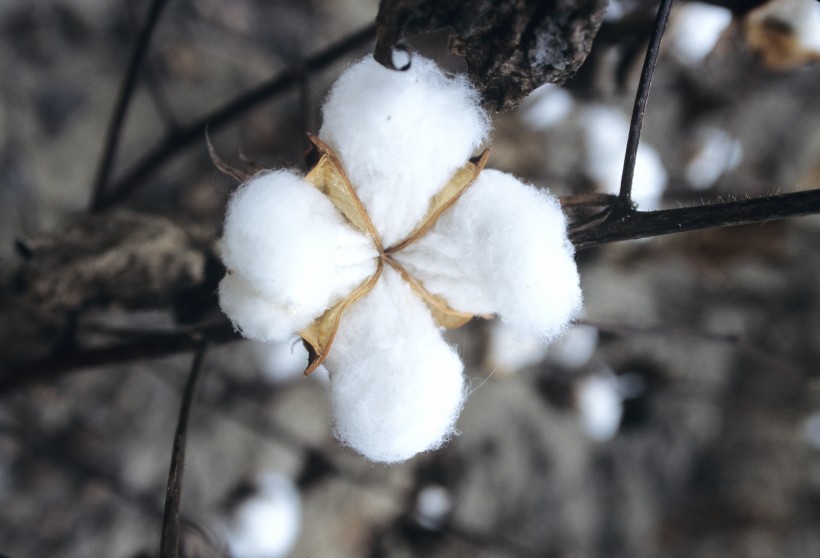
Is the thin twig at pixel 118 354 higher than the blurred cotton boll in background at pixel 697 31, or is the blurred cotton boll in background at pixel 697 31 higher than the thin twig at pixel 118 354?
the blurred cotton boll in background at pixel 697 31

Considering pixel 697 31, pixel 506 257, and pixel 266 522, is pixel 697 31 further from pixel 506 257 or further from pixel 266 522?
pixel 266 522

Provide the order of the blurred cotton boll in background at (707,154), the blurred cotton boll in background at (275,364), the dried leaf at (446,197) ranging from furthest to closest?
the blurred cotton boll in background at (707,154) → the blurred cotton boll in background at (275,364) → the dried leaf at (446,197)

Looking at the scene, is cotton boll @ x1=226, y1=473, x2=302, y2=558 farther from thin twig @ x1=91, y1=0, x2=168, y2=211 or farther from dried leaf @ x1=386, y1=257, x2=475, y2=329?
dried leaf @ x1=386, y1=257, x2=475, y2=329

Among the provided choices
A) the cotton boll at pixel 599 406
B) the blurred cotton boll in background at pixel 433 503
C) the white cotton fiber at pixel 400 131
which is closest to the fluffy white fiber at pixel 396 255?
the white cotton fiber at pixel 400 131

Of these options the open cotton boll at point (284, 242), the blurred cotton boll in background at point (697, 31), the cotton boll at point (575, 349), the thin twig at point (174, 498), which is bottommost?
the thin twig at point (174, 498)

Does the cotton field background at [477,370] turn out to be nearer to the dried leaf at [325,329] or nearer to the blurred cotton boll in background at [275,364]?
the blurred cotton boll in background at [275,364]

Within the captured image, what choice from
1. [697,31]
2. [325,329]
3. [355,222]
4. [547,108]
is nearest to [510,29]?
[355,222]

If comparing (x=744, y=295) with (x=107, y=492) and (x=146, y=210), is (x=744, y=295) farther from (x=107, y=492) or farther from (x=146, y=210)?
(x=107, y=492)
